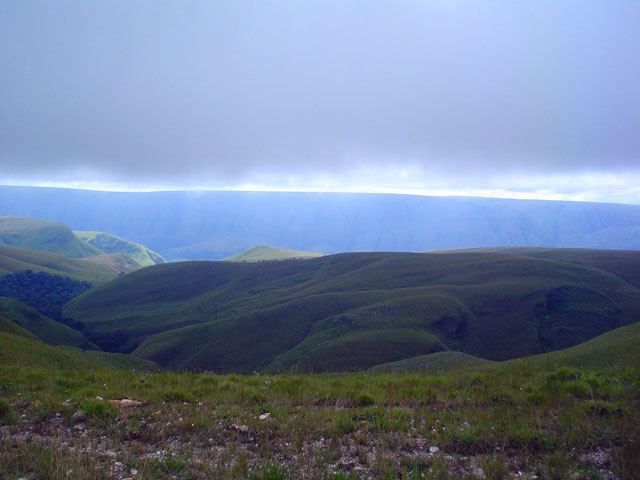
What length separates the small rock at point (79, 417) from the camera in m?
7.57

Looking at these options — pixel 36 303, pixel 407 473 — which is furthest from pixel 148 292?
pixel 407 473

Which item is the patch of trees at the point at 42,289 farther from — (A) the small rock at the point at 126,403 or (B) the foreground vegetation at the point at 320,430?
(B) the foreground vegetation at the point at 320,430

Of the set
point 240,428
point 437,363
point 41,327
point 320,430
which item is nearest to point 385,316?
point 437,363

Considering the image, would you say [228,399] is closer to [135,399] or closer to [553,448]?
[135,399]

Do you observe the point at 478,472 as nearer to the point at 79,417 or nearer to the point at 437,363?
the point at 79,417

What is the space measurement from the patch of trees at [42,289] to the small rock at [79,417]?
6019 inches

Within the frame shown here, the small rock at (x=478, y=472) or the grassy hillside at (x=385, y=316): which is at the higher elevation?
the small rock at (x=478, y=472)

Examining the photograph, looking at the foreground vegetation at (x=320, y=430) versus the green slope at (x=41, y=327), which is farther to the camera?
the green slope at (x=41, y=327)

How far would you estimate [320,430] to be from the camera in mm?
7043

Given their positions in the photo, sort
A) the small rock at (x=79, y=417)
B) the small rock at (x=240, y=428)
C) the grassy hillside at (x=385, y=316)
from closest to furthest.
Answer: the small rock at (x=240, y=428) < the small rock at (x=79, y=417) < the grassy hillside at (x=385, y=316)

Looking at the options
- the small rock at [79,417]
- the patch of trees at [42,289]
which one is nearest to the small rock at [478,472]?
the small rock at [79,417]

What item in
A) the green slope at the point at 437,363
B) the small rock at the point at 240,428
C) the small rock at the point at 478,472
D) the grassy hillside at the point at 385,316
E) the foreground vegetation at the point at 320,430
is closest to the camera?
the small rock at the point at 478,472

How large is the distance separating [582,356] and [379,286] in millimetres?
84003

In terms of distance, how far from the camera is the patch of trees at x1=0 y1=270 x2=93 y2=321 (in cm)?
15024
